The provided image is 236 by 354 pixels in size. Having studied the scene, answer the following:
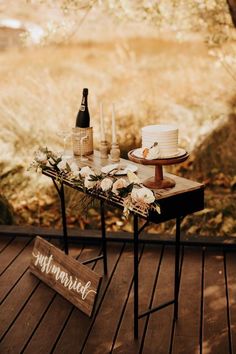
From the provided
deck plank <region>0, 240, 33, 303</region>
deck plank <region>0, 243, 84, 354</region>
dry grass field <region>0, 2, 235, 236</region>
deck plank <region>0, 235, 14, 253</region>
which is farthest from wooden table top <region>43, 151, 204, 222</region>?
dry grass field <region>0, 2, 235, 236</region>

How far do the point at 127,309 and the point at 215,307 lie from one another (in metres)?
0.55

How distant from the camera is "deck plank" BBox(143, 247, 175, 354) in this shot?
3111 mm

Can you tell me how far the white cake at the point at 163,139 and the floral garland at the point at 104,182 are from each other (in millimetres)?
196

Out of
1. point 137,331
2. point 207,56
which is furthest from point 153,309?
point 207,56

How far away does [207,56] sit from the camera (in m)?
5.75

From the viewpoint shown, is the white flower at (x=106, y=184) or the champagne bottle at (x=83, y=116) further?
the champagne bottle at (x=83, y=116)

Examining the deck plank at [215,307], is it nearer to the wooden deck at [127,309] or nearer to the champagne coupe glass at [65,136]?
the wooden deck at [127,309]

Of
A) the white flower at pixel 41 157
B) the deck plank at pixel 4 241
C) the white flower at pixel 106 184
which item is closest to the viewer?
the white flower at pixel 106 184

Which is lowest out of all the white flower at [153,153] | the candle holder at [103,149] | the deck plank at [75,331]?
the deck plank at [75,331]

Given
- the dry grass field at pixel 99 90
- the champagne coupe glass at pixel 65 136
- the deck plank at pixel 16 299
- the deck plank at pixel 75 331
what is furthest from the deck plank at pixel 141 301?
the dry grass field at pixel 99 90

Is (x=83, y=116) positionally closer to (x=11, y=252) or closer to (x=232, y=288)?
(x=11, y=252)

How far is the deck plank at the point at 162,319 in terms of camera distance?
3111mm

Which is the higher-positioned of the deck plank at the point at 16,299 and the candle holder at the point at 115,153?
the candle holder at the point at 115,153

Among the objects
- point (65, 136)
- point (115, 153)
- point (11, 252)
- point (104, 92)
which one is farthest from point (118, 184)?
point (104, 92)
